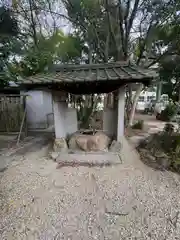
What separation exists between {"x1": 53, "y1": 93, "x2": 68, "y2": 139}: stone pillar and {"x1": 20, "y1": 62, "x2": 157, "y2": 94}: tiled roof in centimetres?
56

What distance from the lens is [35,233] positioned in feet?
7.07

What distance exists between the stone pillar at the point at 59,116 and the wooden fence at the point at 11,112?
2444 millimetres

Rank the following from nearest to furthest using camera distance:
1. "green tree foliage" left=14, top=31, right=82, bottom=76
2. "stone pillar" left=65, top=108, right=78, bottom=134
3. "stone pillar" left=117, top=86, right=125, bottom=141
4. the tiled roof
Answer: the tiled roof → "stone pillar" left=117, top=86, right=125, bottom=141 → "stone pillar" left=65, top=108, right=78, bottom=134 → "green tree foliage" left=14, top=31, right=82, bottom=76

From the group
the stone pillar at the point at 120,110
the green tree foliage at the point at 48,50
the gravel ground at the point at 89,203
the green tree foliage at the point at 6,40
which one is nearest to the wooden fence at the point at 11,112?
the green tree foliage at the point at 6,40

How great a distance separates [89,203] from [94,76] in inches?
110

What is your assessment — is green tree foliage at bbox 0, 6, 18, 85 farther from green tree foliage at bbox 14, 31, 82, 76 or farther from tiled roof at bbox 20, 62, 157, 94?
tiled roof at bbox 20, 62, 157, 94

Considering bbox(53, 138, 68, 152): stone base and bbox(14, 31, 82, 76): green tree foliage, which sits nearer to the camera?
bbox(53, 138, 68, 152): stone base

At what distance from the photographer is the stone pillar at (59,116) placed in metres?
4.54

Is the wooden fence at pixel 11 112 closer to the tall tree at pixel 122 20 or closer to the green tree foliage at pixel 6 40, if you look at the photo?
the green tree foliage at pixel 6 40

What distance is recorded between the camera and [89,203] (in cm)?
269

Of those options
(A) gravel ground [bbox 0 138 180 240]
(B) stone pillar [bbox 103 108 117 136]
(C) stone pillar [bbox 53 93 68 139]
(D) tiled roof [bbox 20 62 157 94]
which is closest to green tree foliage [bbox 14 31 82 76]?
(D) tiled roof [bbox 20 62 157 94]

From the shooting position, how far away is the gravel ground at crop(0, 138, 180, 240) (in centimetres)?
218

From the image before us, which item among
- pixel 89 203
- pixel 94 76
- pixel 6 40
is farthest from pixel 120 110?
pixel 6 40

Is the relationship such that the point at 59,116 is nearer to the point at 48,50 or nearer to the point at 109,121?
the point at 109,121
